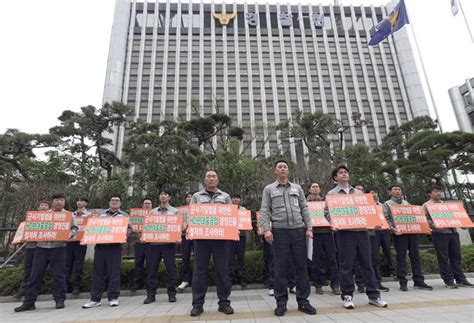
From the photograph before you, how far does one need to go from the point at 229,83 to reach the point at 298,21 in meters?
14.5

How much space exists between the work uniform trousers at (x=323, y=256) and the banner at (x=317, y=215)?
9.2 inches

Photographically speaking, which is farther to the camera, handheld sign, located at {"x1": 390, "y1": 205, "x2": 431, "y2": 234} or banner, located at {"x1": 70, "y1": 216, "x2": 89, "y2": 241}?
banner, located at {"x1": 70, "y1": 216, "x2": 89, "y2": 241}

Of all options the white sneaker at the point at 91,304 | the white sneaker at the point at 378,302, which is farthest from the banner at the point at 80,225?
the white sneaker at the point at 378,302

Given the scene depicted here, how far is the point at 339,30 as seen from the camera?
39.6 meters

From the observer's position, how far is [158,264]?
4.95 metres

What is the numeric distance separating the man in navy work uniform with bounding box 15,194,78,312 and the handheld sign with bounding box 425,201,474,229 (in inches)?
262

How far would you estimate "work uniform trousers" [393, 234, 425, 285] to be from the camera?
5176 mm

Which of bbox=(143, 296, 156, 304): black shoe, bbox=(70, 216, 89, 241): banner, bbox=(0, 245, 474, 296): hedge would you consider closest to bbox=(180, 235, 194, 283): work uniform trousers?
bbox=(0, 245, 474, 296): hedge

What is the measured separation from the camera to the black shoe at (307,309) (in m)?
3.52

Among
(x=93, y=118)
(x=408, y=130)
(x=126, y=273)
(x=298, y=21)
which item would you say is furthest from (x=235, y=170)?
(x=298, y=21)

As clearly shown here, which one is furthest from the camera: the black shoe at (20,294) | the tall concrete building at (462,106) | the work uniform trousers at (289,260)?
the tall concrete building at (462,106)

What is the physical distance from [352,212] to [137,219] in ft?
15.4

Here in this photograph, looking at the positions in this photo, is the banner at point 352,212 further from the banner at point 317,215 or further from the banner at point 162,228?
the banner at point 162,228

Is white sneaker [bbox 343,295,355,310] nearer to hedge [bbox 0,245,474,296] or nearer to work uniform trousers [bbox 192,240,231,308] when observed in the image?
work uniform trousers [bbox 192,240,231,308]
